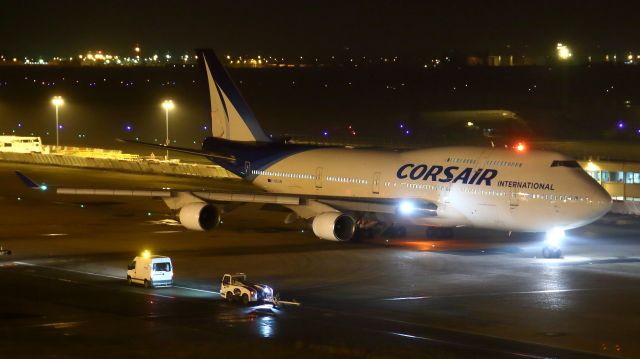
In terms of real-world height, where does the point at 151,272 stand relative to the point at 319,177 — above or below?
below

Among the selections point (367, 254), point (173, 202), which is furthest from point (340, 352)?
point (173, 202)

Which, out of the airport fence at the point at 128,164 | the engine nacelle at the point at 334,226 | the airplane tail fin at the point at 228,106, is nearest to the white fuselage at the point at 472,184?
the engine nacelle at the point at 334,226

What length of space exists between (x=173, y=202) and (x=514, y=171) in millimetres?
15722

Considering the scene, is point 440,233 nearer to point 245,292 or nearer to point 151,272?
point 151,272

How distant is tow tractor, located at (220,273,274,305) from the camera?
3121 centimetres

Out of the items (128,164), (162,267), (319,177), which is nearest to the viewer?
(162,267)

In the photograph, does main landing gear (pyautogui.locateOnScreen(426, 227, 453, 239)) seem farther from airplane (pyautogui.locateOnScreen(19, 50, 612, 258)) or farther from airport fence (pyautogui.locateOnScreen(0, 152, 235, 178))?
airport fence (pyautogui.locateOnScreen(0, 152, 235, 178))

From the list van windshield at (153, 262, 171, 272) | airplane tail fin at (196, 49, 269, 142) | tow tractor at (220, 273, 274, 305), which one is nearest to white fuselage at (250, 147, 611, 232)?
airplane tail fin at (196, 49, 269, 142)

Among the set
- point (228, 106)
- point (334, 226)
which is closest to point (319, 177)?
point (334, 226)

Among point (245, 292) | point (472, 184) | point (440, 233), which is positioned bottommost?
point (245, 292)

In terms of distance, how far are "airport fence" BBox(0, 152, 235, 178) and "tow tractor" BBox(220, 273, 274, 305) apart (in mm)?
48948

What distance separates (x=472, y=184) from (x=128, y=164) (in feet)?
162

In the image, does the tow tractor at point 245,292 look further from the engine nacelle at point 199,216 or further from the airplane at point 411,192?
the engine nacelle at point 199,216

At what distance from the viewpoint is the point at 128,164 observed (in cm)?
8744
